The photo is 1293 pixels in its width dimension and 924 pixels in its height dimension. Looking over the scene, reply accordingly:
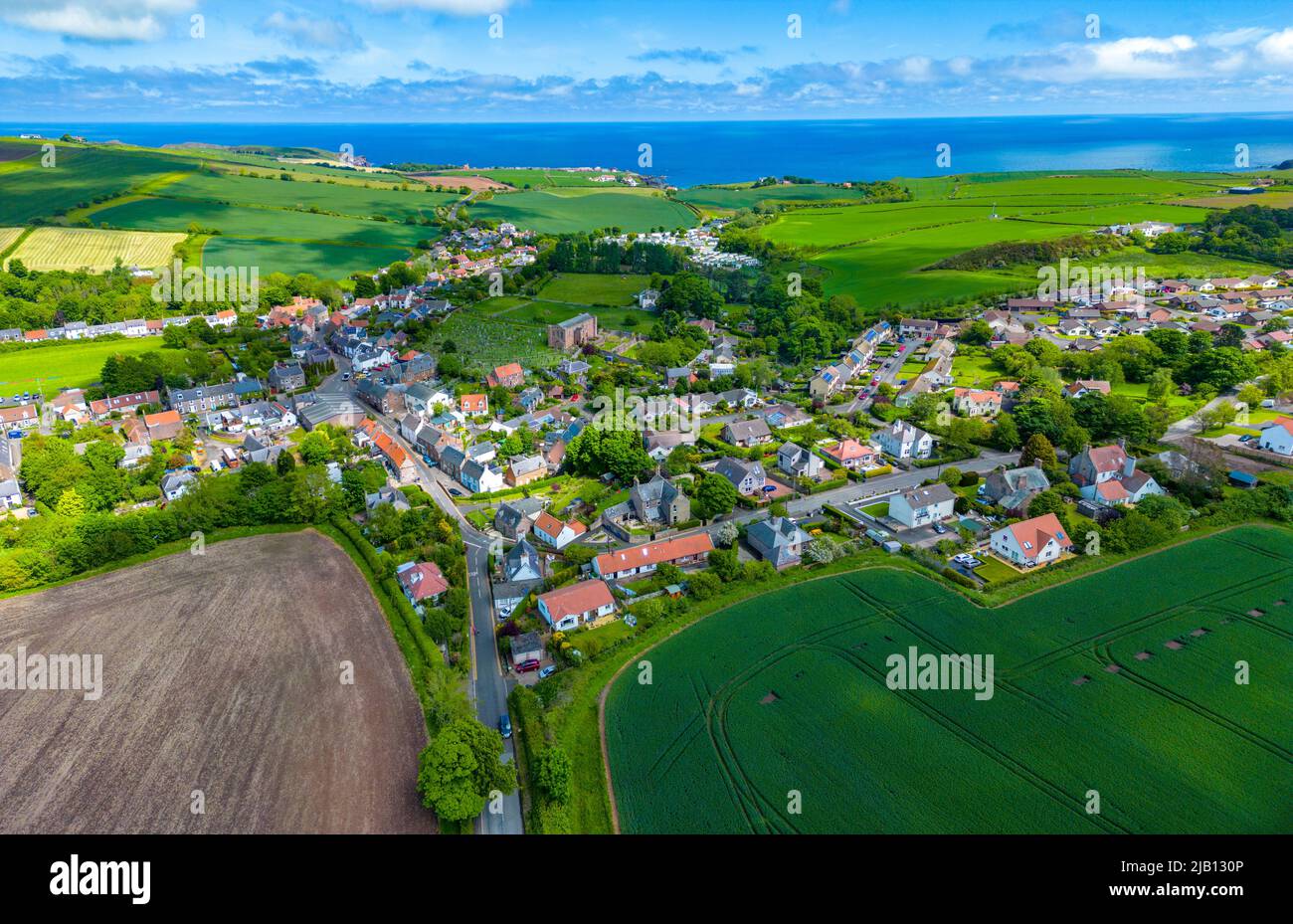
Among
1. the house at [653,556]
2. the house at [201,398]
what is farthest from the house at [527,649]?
the house at [201,398]

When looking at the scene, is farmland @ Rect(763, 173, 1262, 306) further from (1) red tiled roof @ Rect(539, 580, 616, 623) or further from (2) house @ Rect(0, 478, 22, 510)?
(2) house @ Rect(0, 478, 22, 510)

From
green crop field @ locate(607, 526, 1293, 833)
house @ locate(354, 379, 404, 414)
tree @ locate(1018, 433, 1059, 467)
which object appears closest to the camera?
green crop field @ locate(607, 526, 1293, 833)

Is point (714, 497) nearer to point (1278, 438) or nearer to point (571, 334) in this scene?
point (1278, 438)

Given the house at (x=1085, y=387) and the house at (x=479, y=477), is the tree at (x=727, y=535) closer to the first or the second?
the house at (x=479, y=477)

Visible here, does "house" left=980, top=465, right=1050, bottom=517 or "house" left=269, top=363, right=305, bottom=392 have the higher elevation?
"house" left=269, top=363, right=305, bottom=392

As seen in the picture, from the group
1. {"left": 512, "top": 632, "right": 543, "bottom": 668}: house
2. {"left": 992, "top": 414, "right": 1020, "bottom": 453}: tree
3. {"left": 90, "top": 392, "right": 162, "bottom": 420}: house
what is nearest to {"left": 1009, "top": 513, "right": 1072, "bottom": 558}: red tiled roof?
{"left": 992, "top": 414, "right": 1020, "bottom": 453}: tree

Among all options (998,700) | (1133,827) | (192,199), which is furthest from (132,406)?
(192,199)
